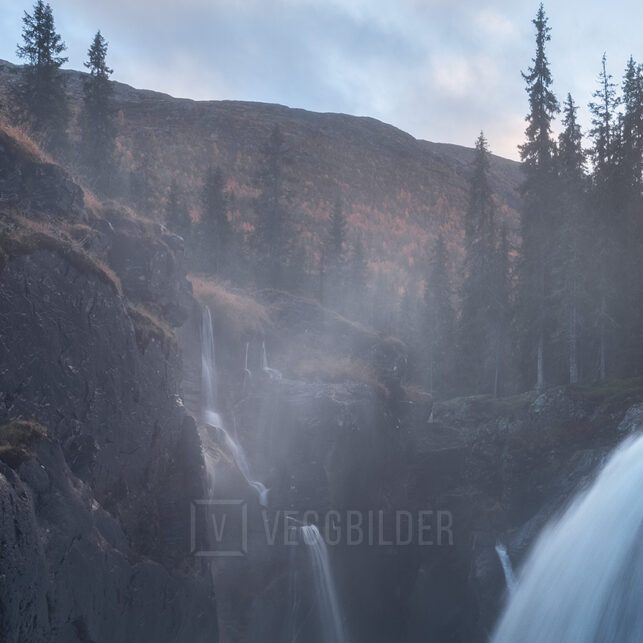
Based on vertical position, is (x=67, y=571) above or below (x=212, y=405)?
below

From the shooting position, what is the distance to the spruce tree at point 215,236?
170 feet

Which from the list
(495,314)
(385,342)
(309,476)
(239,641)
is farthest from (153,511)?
(495,314)

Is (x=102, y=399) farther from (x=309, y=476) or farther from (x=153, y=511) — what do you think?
(x=309, y=476)

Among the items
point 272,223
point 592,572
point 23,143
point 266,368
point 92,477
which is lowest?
point 592,572

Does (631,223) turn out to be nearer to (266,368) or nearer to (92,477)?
(266,368)

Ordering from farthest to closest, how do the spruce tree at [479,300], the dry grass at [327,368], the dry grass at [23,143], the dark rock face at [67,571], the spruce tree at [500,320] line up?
1. the spruce tree at [479,300]
2. the spruce tree at [500,320]
3. the dry grass at [327,368]
4. the dry grass at [23,143]
5. the dark rock face at [67,571]

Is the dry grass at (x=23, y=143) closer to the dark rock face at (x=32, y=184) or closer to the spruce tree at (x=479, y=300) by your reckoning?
the dark rock face at (x=32, y=184)

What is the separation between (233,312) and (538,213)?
58.5ft

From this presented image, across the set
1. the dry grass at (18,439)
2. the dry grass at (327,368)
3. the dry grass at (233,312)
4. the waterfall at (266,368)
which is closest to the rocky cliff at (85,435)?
the dry grass at (18,439)

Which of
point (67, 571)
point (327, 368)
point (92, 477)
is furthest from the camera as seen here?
point (327, 368)

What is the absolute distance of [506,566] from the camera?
29.2 m

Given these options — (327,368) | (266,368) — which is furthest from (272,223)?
(266,368)

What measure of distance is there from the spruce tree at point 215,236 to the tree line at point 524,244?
0.10 meters

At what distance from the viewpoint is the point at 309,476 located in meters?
30.1
